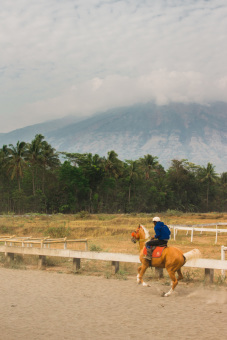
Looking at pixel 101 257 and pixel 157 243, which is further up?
pixel 157 243

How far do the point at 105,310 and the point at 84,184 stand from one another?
227 ft

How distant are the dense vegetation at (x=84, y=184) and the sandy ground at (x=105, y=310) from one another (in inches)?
2348

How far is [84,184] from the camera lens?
3056 inches

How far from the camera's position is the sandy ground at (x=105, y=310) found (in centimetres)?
686

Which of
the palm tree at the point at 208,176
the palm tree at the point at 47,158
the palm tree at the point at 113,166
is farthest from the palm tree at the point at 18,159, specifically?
the palm tree at the point at 208,176

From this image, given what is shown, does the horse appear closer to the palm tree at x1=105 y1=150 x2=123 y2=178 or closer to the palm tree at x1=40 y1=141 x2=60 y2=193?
the palm tree at x1=40 y1=141 x2=60 y2=193

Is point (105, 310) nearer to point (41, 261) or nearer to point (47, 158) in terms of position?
point (41, 261)

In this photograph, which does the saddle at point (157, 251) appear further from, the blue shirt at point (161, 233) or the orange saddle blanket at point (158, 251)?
the blue shirt at point (161, 233)

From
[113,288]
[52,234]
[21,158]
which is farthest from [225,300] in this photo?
[21,158]

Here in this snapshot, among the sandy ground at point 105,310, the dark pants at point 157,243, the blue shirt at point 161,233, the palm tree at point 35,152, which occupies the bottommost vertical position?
the sandy ground at point 105,310

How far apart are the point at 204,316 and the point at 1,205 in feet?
245

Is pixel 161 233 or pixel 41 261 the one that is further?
pixel 41 261

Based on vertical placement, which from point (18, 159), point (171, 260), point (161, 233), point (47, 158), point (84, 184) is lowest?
point (171, 260)

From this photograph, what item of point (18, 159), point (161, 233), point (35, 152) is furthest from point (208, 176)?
point (161, 233)
